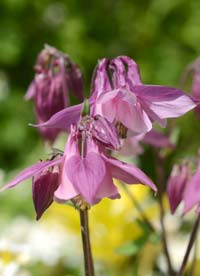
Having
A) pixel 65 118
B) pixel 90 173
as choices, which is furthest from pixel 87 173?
pixel 65 118

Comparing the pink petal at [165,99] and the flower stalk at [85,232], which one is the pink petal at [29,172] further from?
the pink petal at [165,99]

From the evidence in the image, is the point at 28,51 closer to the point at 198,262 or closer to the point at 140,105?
the point at 198,262

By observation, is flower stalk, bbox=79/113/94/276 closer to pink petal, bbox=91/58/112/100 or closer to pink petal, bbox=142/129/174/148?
pink petal, bbox=91/58/112/100

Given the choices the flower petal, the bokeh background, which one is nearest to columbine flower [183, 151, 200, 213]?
the flower petal

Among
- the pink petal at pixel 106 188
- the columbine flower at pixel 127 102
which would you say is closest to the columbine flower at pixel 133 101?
the columbine flower at pixel 127 102

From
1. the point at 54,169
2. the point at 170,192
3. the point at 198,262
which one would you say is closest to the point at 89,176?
the point at 54,169

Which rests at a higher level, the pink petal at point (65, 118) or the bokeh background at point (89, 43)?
the bokeh background at point (89, 43)
